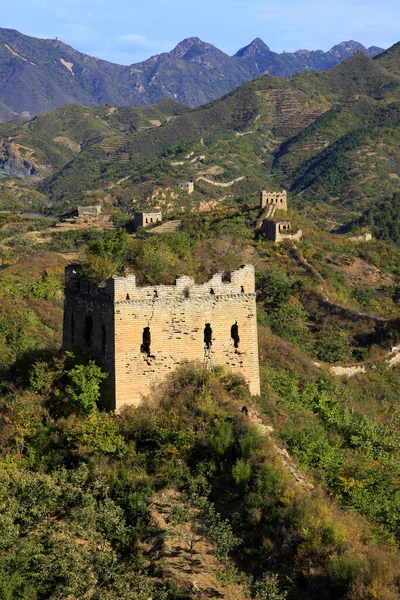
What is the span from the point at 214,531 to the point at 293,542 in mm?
1357

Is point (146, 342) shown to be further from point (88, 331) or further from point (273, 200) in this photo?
point (273, 200)

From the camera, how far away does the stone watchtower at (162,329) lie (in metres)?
18.4

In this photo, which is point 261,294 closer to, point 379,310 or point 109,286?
point 379,310

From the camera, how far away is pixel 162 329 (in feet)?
61.4

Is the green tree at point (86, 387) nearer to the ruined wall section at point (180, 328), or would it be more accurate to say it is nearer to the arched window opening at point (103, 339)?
the arched window opening at point (103, 339)

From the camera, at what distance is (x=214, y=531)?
14.9m

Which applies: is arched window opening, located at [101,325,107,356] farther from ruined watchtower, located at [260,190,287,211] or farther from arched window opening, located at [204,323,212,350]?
ruined watchtower, located at [260,190,287,211]

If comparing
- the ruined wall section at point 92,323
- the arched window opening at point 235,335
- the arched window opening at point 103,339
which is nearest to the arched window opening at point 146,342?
the ruined wall section at point 92,323

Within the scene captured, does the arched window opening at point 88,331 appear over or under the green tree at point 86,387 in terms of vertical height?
over

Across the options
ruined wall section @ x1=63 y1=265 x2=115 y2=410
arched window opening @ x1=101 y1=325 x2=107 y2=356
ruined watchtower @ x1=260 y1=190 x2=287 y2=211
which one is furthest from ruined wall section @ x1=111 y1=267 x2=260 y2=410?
ruined watchtower @ x1=260 y1=190 x2=287 y2=211

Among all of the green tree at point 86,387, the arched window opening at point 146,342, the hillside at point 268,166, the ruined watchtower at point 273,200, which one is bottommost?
the green tree at point 86,387

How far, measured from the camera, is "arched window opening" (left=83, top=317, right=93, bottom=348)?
64.8 ft

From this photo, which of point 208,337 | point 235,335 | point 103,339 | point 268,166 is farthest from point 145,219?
point 268,166

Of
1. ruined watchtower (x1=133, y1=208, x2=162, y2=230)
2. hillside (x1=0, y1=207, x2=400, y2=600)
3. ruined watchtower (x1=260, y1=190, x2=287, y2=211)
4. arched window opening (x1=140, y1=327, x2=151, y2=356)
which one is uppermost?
ruined watchtower (x1=260, y1=190, x2=287, y2=211)
